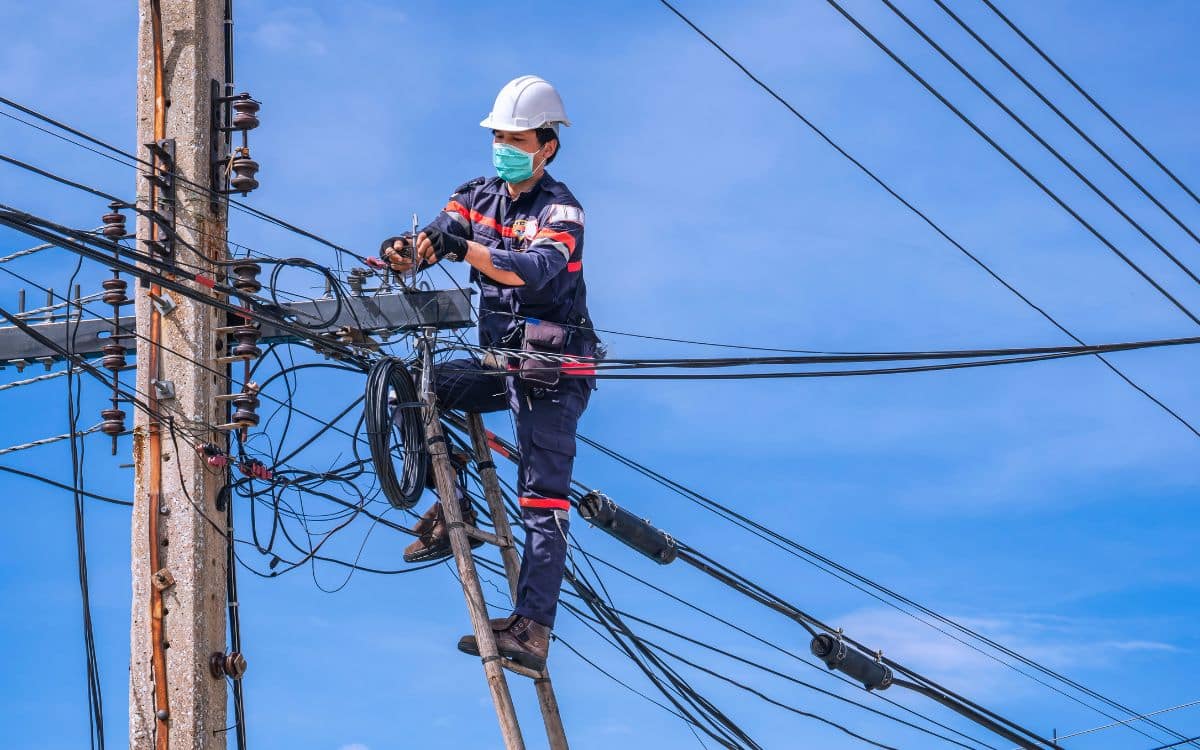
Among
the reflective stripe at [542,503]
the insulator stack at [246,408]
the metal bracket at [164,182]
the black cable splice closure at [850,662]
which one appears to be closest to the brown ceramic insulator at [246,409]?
the insulator stack at [246,408]

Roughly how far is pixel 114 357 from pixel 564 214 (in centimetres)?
287

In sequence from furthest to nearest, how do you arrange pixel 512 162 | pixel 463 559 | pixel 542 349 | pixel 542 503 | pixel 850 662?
pixel 850 662
pixel 512 162
pixel 542 349
pixel 542 503
pixel 463 559

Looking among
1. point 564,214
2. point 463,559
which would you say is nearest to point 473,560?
point 463,559

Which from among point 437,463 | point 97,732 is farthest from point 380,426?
point 97,732

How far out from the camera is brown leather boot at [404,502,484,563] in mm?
9133

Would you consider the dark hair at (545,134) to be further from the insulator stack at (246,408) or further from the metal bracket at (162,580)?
the metal bracket at (162,580)

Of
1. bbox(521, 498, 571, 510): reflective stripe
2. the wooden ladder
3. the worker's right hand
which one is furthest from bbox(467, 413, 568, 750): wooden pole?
the worker's right hand

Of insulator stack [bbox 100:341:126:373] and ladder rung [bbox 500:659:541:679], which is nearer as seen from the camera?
ladder rung [bbox 500:659:541:679]

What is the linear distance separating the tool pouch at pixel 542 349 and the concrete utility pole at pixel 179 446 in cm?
187

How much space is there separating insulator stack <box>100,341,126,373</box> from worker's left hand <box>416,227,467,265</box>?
7.36 feet

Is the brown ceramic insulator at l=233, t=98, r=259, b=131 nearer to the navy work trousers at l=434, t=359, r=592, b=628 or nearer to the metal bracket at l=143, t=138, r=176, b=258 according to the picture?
the metal bracket at l=143, t=138, r=176, b=258

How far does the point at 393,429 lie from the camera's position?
29.7ft

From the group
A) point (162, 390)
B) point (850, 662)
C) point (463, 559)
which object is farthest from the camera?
point (850, 662)

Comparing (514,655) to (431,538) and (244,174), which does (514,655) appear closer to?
(431,538)
